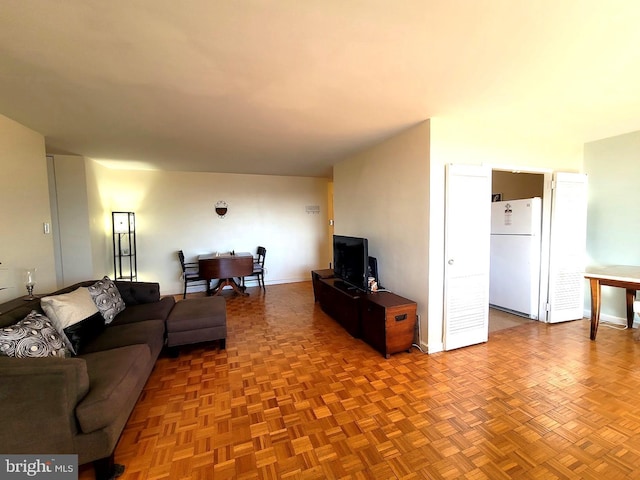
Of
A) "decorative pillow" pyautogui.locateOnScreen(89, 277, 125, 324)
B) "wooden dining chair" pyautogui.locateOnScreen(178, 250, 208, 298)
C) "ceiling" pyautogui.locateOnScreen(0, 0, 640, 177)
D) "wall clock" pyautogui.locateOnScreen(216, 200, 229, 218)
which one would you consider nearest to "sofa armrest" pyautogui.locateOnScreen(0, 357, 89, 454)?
"decorative pillow" pyautogui.locateOnScreen(89, 277, 125, 324)

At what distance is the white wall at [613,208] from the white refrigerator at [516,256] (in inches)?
31.4

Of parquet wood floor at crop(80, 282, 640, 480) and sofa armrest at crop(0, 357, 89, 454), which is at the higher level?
sofa armrest at crop(0, 357, 89, 454)

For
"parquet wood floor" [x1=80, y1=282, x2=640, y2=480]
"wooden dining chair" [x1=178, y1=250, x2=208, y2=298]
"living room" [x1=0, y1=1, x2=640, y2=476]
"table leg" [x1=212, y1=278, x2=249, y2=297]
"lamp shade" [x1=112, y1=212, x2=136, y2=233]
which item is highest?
"living room" [x1=0, y1=1, x2=640, y2=476]

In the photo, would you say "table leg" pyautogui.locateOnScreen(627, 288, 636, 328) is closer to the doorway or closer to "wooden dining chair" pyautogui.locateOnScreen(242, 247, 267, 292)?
the doorway

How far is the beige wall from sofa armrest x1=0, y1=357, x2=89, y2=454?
5.87 feet

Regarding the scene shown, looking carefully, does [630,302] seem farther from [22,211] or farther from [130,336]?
[22,211]

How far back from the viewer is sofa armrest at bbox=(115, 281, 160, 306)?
316cm

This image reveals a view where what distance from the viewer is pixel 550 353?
279 cm

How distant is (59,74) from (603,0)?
3131 millimetres

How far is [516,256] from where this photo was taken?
3.83m

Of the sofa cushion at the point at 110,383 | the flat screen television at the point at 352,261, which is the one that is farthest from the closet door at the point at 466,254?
the sofa cushion at the point at 110,383

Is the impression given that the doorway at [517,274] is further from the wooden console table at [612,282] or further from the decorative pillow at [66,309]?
the decorative pillow at [66,309]

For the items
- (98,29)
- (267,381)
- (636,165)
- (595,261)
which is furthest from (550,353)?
(98,29)

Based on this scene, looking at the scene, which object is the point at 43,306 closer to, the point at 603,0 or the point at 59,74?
the point at 59,74
